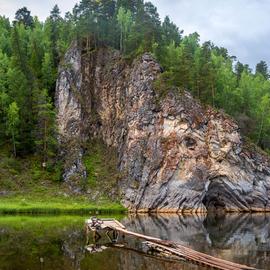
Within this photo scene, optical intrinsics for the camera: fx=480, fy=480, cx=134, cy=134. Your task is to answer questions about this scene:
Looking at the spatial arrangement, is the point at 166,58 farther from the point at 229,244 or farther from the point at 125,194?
the point at 229,244

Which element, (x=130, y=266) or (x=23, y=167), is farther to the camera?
(x=23, y=167)

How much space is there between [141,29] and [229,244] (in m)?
72.3

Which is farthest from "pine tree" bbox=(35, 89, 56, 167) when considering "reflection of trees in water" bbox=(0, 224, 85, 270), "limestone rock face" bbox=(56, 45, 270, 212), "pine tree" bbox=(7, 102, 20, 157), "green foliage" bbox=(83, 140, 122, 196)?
"reflection of trees in water" bbox=(0, 224, 85, 270)

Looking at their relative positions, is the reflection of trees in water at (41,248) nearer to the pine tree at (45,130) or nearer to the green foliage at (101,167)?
the green foliage at (101,167)

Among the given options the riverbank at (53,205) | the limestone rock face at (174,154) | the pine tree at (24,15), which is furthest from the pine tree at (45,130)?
the pine tree at (24,15)

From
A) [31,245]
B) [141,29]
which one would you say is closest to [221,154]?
[141,29]

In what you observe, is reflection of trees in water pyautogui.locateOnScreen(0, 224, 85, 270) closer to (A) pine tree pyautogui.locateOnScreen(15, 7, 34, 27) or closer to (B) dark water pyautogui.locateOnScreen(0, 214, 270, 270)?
(B) dark water pyautogui.locateOnScreen(0, 214, 270, 270)

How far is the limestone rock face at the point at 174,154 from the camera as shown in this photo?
84625mm

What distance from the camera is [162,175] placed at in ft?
280

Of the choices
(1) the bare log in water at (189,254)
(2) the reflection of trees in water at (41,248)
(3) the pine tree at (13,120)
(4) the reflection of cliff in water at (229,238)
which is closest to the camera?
(1) the bare log in water at (189,254)

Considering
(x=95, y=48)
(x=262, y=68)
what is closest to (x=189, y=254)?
(x=95, y=48)

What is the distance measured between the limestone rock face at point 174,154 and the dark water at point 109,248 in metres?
21.3

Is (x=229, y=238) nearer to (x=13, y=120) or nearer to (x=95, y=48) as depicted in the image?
(x=13, y=120)

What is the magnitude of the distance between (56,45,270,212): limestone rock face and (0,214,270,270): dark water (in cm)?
2132
